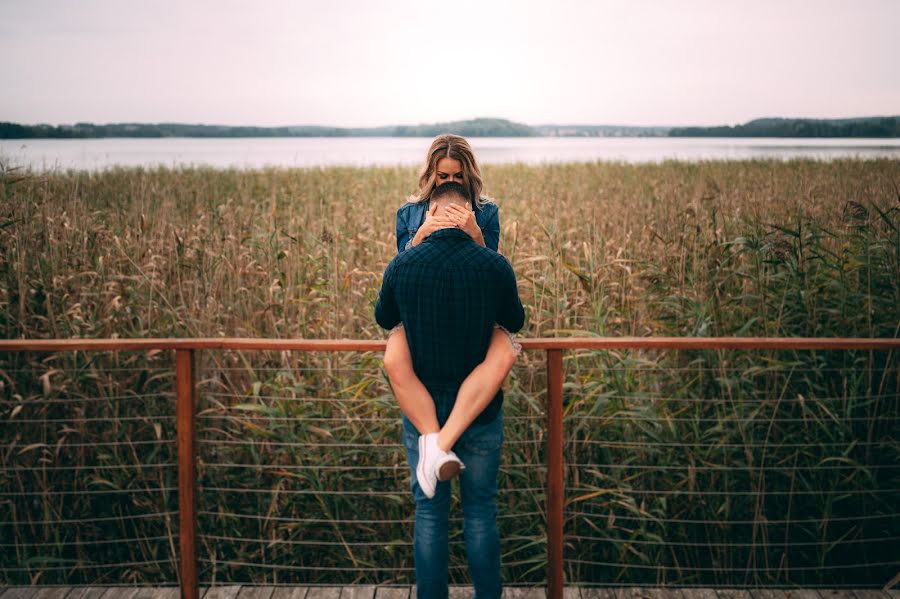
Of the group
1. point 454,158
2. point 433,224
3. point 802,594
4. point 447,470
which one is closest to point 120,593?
point 447,470

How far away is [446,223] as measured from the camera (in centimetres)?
194

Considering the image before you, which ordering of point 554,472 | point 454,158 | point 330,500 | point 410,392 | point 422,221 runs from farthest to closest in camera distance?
point 330,500
point 554,472
point 422,221
point 454,158
point 410,392

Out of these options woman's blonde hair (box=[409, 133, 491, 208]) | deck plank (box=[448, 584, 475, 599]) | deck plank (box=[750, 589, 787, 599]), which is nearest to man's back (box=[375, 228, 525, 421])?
woman's blonde hair (box=[409, 133, 491, 208])

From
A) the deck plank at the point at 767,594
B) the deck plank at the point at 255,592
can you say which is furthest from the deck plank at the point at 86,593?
the deck plank at the point at 767,594

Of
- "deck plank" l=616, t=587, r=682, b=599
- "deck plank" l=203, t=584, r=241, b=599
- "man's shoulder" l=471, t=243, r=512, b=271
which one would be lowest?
"deck plank" l=203, t=584, r=241, b=599

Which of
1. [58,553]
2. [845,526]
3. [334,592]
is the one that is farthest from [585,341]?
[58,553]

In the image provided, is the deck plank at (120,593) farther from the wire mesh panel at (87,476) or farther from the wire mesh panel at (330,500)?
the wire mesh panel at (87,476)

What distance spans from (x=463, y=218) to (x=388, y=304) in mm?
361

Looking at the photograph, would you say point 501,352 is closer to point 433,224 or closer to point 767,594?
point 433,224

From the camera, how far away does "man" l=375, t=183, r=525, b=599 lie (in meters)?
1.95

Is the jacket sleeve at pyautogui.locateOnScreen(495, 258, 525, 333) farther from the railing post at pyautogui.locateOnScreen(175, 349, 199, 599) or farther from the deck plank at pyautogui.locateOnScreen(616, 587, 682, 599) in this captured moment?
the deck plank at pyautogui.locateOnScreen(616, 587, 682, 599)

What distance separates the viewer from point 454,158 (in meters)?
2.24

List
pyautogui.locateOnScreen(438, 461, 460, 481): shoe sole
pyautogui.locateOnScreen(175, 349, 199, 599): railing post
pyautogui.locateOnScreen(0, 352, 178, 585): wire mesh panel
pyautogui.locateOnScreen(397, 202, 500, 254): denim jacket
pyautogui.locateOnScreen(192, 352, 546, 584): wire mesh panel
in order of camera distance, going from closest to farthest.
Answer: pyautogui.locateOnScreen(438, 461, 460, 481): shoe sole, pyautogui.locateOnScreen(397, 202, 500, 254): denim jacket, pyautogui.locateOnScreen(175, 349, 199, 599): railing post, pyautogui.locateOnScreen(192, 352, 546, 584): wire mesh panel, pyautogui.locateOnScreen(0, 352, 178, 585): wire mesh panel

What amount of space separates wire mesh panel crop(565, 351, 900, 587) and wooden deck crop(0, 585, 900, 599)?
480 mm
